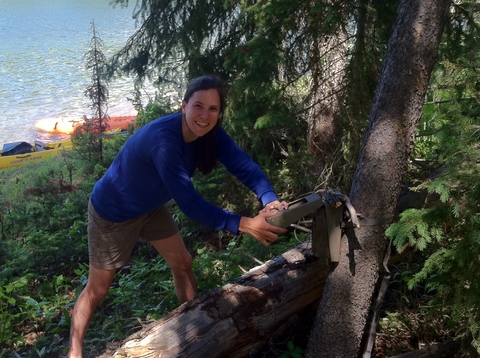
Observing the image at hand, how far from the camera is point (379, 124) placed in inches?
132

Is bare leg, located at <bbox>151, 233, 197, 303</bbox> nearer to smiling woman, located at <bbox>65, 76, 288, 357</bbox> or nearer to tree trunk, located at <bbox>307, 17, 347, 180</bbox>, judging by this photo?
smiling woman, located at <bbox>65, 76, 288, 357</bbox>

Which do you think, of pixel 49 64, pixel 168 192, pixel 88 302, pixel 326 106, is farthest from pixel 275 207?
pixel 49 64

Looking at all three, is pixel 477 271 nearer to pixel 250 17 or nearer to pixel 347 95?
pixel 347 95

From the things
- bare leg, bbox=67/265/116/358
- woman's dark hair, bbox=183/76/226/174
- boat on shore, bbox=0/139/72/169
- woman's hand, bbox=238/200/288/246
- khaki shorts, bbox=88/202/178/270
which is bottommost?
boat on shore, bbox=0/139/72/169

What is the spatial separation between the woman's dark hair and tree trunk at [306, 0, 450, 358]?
40.2 inches

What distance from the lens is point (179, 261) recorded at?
147 inches

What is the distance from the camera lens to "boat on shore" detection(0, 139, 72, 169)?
49.7 ft

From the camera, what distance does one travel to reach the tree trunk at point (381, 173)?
328cm

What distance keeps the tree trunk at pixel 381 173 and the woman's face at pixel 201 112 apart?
1.12 metres

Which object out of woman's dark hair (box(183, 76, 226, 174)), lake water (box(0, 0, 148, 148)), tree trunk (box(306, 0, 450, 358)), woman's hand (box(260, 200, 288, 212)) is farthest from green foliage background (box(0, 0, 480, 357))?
lake water (box(0, 0, 148, 148))

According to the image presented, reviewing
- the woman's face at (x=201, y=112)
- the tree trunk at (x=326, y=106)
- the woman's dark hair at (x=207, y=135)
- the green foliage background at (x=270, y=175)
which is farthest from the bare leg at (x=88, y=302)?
the tree trunk at (x=326, y=106)

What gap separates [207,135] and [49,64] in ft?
86.2

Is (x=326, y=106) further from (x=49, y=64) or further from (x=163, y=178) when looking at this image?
(x=49, y=64)

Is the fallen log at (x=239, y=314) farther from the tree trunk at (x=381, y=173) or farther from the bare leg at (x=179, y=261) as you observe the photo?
the bare leg at (x=179, y=261)
